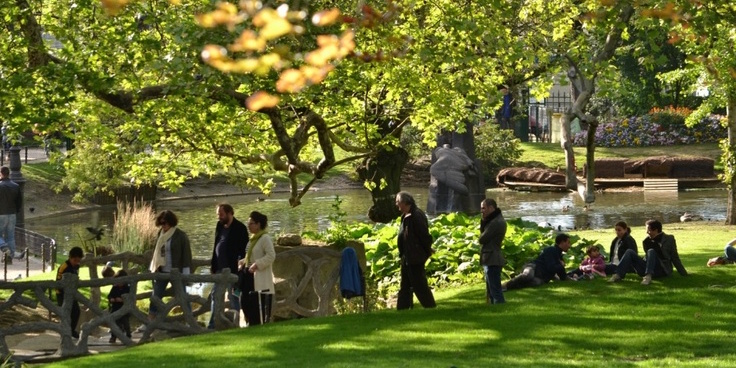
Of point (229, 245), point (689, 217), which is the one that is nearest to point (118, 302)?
point (229, 245)

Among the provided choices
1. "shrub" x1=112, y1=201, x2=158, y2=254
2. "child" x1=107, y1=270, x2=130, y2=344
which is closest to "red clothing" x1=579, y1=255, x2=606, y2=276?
"child" x1=107, y1=270, x2=130, y2=344

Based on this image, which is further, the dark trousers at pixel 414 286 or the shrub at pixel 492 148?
the shrub at pixel 492 148

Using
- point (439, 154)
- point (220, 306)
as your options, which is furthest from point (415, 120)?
point (439, 154)

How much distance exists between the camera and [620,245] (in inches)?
785

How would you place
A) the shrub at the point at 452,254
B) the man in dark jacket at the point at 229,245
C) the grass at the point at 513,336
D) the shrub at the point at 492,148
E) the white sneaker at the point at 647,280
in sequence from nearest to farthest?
the grass at the point at 513,336 → the man in dark jacket at the point at 229,245 → the white sneaker at the point at 647,280 → the shrub at the point at 452,254 → the shrub at the point at 492,148

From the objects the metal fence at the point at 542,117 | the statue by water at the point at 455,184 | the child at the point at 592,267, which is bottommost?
the child at the point at 592,267

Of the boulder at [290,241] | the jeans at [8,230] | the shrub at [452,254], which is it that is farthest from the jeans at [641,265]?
the jeans at [8,230]

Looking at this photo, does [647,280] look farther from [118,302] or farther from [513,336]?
[118,302]

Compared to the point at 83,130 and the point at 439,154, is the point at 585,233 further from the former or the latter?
the point at 83,130

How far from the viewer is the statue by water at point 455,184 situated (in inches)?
1517

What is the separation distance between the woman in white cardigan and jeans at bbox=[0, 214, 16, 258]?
10.3 metres

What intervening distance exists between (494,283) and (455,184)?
20848 mm

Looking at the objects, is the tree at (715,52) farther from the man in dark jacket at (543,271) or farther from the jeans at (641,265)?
the man in dark jacket at (543,271)

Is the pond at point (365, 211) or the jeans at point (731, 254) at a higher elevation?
the pond at point (365, 211)
